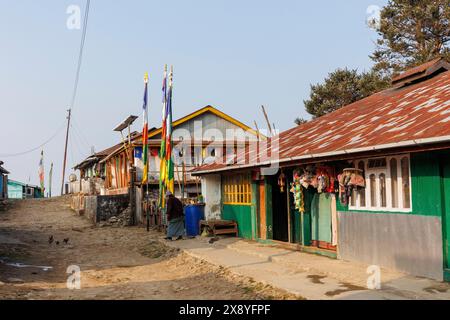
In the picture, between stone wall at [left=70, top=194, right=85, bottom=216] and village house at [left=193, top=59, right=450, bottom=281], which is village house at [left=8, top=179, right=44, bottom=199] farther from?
village house at [left=193, top=59, right=450, bottom=281]

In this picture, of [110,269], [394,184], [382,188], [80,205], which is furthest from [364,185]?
[80,205]

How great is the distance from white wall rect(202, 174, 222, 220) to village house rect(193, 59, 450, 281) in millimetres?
2342

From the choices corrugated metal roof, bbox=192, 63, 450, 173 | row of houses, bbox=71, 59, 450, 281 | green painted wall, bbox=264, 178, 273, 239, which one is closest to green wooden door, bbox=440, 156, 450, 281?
row of houses, bbox=71, 59, 450, 281

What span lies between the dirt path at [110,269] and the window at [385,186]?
2842mm

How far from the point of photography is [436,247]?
7.84m

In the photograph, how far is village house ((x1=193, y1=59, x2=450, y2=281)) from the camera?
25.7 feet

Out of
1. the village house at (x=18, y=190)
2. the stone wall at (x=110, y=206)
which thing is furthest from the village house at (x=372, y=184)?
the village house at (x=18, y=190)

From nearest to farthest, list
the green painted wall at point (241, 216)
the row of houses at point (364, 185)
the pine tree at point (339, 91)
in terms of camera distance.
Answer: the row of houses at point (364, 185) → the green painted wall at point (241, 216) → the pine tree at point (339, 91)

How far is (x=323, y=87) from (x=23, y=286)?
2898cm

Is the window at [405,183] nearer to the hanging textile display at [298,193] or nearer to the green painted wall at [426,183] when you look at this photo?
the green painted wall at [426,183]

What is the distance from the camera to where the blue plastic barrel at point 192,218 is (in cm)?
1705

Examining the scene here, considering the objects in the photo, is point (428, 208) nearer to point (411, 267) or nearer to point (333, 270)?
point (411, 267)
